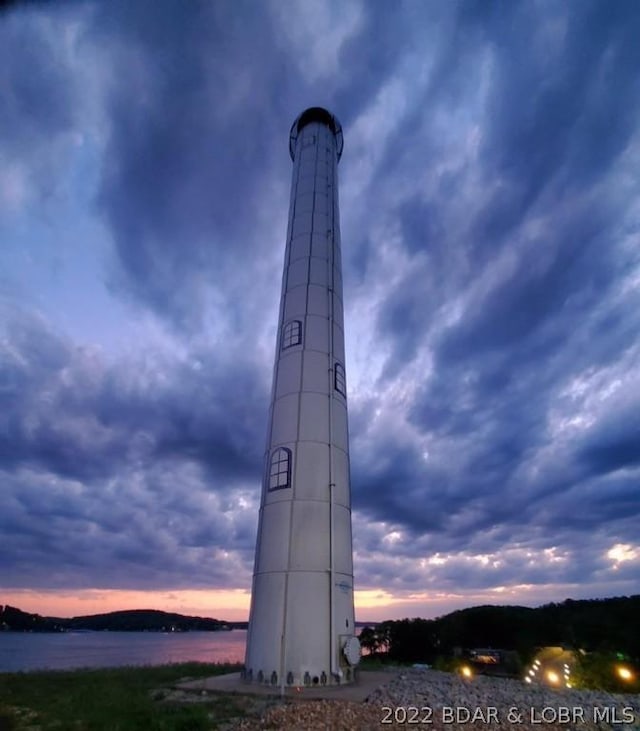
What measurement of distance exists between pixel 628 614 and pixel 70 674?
187 feet

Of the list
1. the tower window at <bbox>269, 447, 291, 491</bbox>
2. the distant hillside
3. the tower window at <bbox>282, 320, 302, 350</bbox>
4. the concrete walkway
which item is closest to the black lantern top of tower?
the tower window at <bbox>282, 320, 302, 350</bbox>

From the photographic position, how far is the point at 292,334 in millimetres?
16062

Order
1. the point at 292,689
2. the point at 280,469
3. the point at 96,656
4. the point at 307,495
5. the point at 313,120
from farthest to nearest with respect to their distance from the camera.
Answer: the point at 96,656 < the point at 313,120 < the point at 280,469 < the point at 307,495 < the point at 292,689

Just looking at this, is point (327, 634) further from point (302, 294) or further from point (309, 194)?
point (309, 194)

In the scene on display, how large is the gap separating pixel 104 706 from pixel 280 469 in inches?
260

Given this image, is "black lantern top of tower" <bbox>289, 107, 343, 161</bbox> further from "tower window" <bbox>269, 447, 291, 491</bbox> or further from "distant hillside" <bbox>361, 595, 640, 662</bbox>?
"distant hillside" <bbox>361, 595, 640, 662</bbox>

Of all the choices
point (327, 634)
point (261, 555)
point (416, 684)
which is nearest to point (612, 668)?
point (416, 684)

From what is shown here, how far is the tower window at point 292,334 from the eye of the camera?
52.1 feet

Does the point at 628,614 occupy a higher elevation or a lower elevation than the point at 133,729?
higher

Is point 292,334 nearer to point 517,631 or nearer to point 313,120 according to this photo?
point 313,120

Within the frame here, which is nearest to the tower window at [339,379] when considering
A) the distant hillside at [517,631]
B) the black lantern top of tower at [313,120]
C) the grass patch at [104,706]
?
the grass patch at [104,706]

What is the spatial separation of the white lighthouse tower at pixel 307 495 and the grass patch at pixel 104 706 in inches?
90.0

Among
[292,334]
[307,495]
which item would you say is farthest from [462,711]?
[292,334]

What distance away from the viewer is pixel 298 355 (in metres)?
A: 15.5
